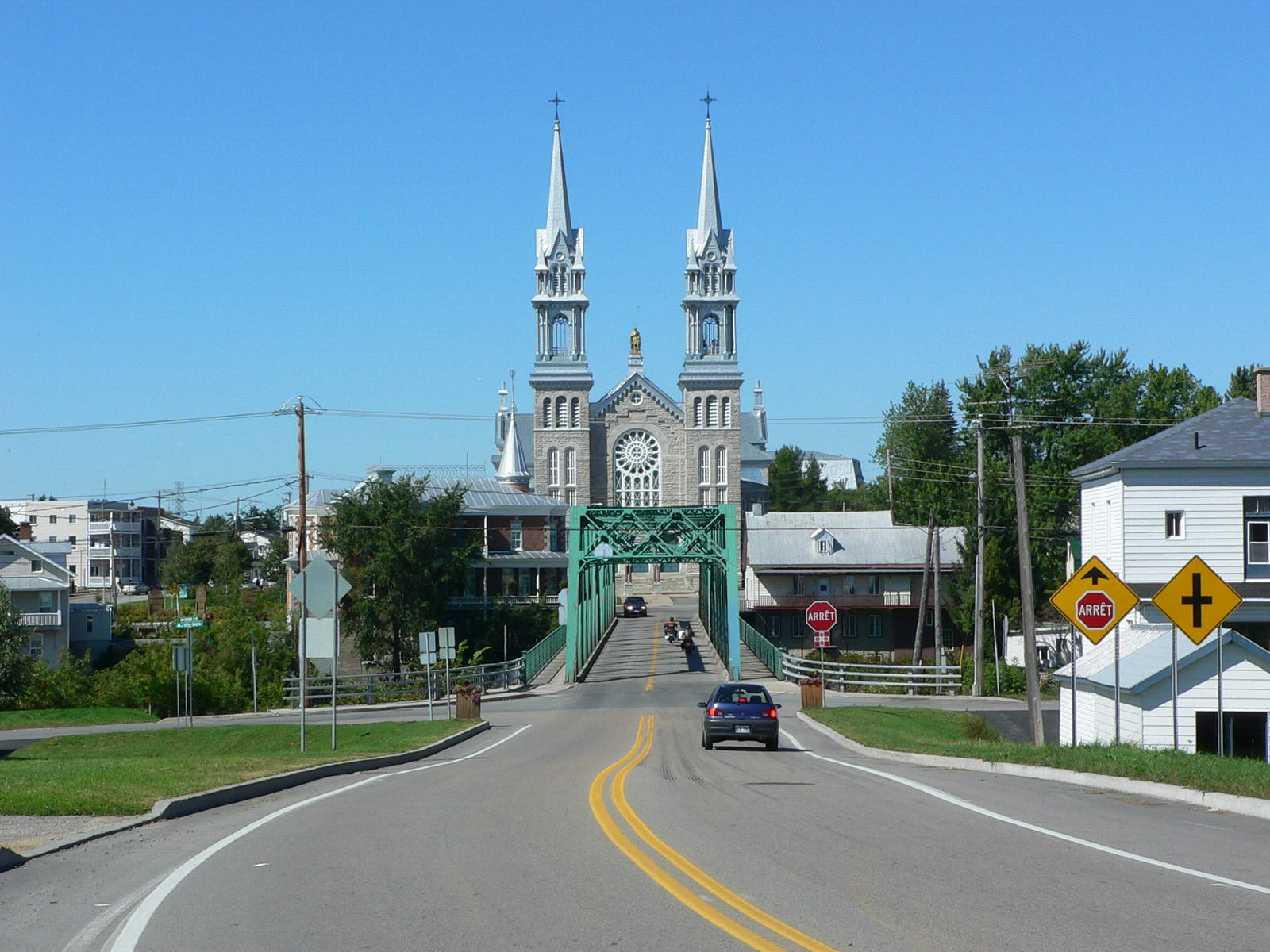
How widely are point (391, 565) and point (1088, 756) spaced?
55.8 metres

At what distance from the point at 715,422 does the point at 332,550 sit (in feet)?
176

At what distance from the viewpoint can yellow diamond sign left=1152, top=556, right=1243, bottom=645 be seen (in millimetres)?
17078

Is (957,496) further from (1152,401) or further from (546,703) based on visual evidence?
(546,703)

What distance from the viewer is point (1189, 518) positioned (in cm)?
3300

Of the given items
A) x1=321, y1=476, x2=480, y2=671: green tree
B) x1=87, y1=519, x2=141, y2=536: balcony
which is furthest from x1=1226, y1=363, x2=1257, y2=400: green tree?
x1=87, y1=519, x2=141, y2=536: balcony

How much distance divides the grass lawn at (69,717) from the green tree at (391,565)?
24.4 m

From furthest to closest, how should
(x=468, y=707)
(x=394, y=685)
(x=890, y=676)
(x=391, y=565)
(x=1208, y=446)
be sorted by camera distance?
(x=391, y=565)
(x=890, y=676)
(x=394, y=685)
(x=468, y=707)
(x=1208, y=446)

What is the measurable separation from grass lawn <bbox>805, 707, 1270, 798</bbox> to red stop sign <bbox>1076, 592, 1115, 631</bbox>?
180 centimetres

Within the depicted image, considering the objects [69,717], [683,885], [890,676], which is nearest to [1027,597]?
[683,885]

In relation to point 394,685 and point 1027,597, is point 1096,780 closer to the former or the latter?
point 1027,597

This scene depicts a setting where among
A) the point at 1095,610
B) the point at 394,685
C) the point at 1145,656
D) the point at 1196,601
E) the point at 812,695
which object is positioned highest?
the point at 1196,601

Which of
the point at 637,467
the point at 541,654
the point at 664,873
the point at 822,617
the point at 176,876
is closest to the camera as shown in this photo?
the point at 664,873

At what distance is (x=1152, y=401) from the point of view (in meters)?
78.2

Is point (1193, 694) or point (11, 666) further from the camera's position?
point (11, 666)
